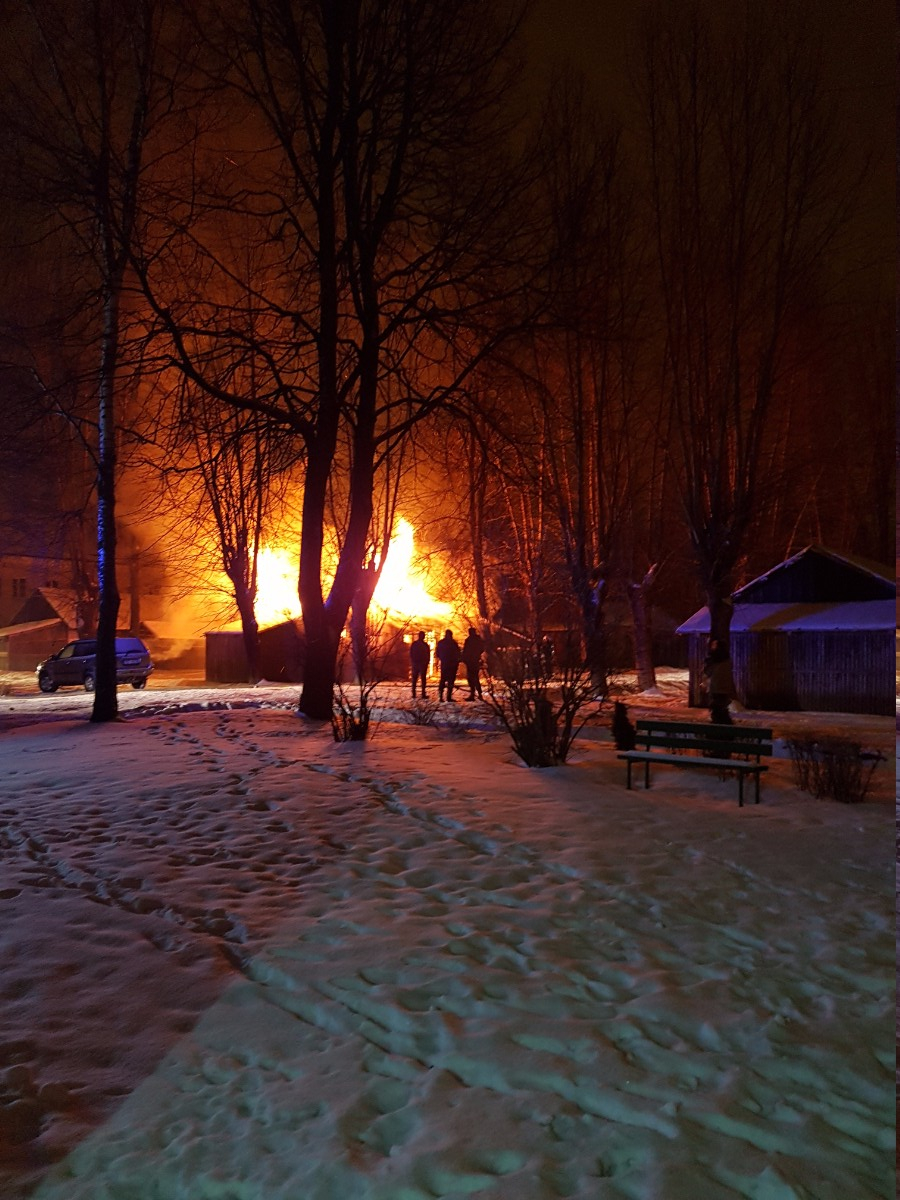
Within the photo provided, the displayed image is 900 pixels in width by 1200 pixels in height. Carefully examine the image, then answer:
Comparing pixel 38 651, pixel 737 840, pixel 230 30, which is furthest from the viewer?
pixel 38 651

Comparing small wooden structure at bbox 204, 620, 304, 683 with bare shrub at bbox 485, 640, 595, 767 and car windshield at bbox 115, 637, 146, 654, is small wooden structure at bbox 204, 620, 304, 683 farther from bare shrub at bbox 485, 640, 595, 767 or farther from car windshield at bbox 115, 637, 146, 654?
bare shrub at bbox 485, 640, 595, 767

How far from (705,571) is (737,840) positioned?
17.0 meters

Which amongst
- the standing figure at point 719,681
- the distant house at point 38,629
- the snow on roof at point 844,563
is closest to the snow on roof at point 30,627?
the distant house at point 38,629

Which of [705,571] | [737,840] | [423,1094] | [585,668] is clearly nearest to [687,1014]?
[423,1094]

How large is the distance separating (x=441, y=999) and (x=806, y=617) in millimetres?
24039

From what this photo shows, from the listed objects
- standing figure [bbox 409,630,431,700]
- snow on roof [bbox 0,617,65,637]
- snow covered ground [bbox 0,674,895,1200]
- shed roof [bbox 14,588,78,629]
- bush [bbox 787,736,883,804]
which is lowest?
snow covered ground [bbox 0,674,895,1200]

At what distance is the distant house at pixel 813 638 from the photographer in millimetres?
25625

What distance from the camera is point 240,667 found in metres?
37.8

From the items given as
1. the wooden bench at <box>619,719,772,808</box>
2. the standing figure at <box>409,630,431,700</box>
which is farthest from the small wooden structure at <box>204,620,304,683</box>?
the wooden bench at <box>619,719,772,808</box>

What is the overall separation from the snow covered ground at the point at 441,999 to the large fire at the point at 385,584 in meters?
30.9

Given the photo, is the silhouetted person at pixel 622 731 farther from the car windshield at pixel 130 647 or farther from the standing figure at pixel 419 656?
the car windshield at pixel 130 647

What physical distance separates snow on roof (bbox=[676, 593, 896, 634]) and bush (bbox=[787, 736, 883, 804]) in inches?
619

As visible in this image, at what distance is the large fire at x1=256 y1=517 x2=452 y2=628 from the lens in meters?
39.8

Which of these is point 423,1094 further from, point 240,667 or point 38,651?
point 38,651
